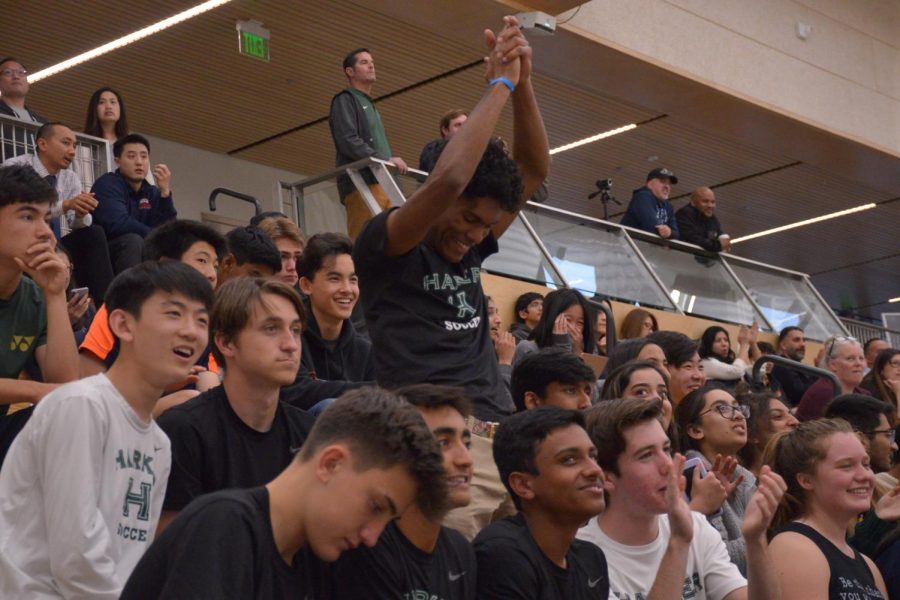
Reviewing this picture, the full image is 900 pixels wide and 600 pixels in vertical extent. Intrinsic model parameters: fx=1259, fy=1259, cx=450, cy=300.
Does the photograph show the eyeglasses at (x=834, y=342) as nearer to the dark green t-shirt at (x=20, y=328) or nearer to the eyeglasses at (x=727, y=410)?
the eyeglasses at (x=727, y=410)

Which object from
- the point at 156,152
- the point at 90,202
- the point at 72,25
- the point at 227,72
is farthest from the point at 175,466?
the point at 156,152

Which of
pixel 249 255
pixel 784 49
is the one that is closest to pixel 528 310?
pixel 249 255

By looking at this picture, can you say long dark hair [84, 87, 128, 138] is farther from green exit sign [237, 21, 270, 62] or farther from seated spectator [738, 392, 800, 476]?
seated spectator [738, 392, 800, 476]

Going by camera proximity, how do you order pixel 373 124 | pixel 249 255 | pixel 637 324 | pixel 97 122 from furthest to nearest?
pixel 637 324, pixel 373 124, pixel 97 122, pixel 249 255

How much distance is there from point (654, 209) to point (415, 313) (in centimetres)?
802

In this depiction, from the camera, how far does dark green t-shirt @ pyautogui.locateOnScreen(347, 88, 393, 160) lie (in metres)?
9.23

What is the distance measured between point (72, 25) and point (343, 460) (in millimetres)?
9060

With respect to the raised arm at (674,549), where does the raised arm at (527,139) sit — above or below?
above

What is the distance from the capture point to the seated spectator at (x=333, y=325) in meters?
4.94

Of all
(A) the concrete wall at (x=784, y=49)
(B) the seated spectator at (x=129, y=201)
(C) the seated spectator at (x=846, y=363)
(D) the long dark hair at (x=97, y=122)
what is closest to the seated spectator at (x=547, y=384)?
(B) the seated spectator at (x=129, y=201)

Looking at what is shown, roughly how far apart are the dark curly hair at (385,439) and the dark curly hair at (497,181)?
120cm

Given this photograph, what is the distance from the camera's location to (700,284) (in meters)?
11.4

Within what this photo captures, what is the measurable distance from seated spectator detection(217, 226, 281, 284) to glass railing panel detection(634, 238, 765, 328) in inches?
243

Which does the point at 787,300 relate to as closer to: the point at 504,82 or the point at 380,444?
the point at 504,82
